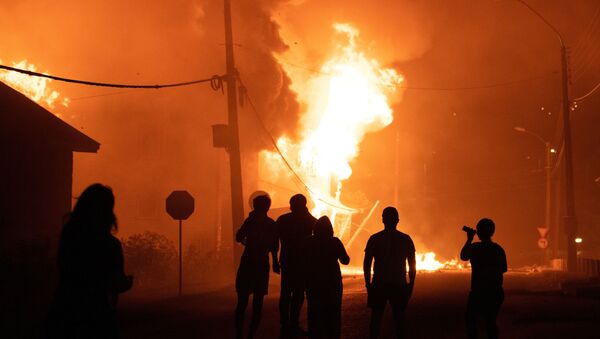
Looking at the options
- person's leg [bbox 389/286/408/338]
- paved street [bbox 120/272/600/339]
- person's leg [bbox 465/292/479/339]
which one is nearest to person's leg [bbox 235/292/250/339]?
paved street [bbox 120/272/600/339]

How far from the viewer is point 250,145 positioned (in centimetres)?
3328

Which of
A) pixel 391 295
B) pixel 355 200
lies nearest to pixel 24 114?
pixel 391 295

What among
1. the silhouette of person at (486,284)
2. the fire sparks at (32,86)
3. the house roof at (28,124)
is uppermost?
the fire sparks at (32,86)

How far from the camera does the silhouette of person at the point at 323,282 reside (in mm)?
8594

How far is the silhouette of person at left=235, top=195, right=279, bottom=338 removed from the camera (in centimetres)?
993

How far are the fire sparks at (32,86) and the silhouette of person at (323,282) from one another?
94.4 feet

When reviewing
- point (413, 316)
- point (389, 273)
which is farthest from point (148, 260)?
point (389, 273)

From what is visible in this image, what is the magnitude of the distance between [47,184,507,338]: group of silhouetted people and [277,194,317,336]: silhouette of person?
0.01 meters

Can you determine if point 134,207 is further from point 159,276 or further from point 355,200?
point 355,200

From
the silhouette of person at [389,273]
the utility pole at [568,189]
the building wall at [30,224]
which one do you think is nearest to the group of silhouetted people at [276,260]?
the silhouette of person at [389,273]

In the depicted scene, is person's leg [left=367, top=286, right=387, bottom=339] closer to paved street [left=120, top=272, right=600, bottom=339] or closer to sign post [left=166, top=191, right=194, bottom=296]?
paved street [left=120, top=272, right=600, bottom=339]

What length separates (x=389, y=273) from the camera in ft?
30.2

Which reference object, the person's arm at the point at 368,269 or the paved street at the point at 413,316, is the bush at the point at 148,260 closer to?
the paved street at the point at 413,316

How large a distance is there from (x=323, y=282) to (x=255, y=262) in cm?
164
